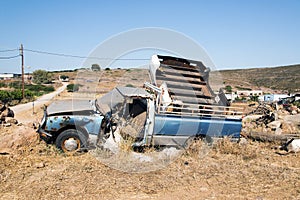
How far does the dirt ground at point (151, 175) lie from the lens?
16.2ft

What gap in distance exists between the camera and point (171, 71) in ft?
31.1

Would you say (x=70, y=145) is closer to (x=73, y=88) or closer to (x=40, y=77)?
(x=73, y=88)

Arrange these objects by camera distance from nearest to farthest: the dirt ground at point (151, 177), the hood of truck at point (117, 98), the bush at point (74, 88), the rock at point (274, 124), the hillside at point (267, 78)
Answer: the dirt ground at point (151, 177), the hood of truck at point (117, 98), the rock at point (274, 124), the bush at point (74, 88), the hillside at point (267, 78)

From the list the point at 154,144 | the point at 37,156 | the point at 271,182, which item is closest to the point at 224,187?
the point at 271,182

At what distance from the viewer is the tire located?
275 inches

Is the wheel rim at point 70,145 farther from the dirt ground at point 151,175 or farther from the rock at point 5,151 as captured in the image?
the rock at point 5,151

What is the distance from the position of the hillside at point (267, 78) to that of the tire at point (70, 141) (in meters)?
46.9

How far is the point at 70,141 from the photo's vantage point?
7012 mm

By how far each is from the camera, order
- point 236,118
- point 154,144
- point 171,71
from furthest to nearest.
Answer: point 171,71
point 236,118
point 154,144

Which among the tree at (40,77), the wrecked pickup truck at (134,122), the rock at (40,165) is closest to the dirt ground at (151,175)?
the rock at (40,165)

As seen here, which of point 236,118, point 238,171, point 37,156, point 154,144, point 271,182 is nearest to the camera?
point 271,182

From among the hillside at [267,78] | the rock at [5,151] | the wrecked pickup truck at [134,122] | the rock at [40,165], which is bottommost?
the rock at [40,165]

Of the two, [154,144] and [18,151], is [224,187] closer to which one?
[154,144]

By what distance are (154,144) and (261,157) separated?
2.83 m
